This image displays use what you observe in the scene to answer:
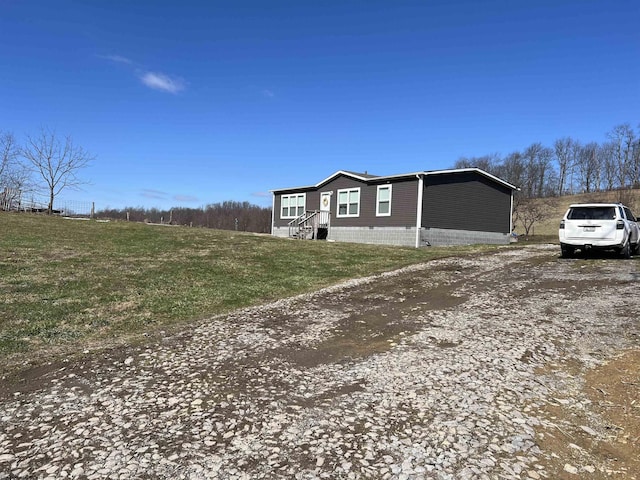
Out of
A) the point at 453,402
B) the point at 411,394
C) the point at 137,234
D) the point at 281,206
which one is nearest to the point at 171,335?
the point at 411,394

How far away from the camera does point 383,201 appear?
79.7 feet

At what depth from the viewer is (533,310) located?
750cm

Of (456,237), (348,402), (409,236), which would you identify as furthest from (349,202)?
(348,402)

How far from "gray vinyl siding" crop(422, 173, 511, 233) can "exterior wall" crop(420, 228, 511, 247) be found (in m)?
0.24

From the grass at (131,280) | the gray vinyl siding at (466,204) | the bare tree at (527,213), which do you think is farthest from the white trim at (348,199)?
the bare tree at (527,213)

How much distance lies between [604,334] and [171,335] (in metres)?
6.15

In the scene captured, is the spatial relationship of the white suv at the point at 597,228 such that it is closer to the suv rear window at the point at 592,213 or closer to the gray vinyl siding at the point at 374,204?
the suv rear window at the point at 592,213

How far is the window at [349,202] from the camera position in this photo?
26078mm

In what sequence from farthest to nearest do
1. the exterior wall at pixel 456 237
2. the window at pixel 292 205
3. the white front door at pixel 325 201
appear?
1. the window at pixel 292 205
2. the white front door at pixel 325 201
3. the exterior wall at pixel 456 237

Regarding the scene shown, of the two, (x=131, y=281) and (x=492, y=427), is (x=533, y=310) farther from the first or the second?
(x=131, y=281)

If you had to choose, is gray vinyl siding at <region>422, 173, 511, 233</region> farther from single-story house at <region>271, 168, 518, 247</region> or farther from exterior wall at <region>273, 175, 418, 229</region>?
exterior wall at <region>273, 175, 418, 229</region>

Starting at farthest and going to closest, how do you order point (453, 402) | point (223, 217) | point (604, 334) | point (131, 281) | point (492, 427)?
point (223, 217), point (131, 281), point (604, 334), point (453, 402), point (492, 427)

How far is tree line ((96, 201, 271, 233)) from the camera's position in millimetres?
71250

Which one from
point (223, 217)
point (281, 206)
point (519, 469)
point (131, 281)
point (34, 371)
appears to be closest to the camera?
point (519, 469)
